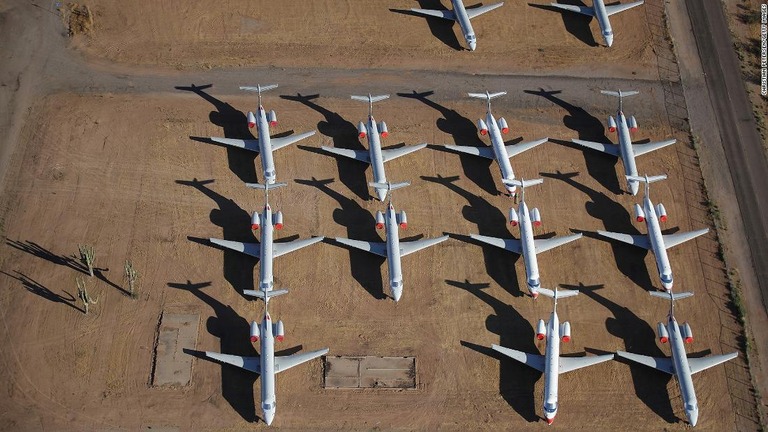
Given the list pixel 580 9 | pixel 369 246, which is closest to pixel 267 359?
pixel 369 246

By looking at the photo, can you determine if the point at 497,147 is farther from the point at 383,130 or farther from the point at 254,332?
the point at 254,332

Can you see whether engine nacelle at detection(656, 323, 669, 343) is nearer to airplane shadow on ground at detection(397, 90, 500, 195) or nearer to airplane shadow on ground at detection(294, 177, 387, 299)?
airplane shadow on ground at detection(397, 90, 500, 195)

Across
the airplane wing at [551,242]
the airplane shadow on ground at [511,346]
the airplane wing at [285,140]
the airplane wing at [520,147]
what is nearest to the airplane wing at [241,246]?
the airplane wing at [285,140]

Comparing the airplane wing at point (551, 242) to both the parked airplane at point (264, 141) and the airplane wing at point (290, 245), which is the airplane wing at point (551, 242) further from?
the parked airplane at point (264, 141)

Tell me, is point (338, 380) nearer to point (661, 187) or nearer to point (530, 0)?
point (661, 187)

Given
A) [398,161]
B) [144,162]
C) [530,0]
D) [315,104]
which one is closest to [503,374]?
[398,161]
